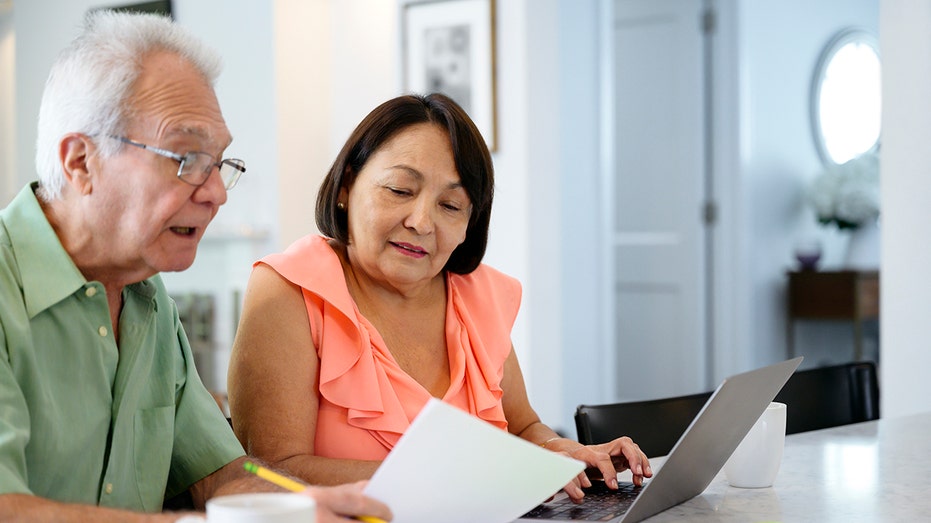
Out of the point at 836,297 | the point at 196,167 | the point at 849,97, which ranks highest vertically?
the point at 849,97

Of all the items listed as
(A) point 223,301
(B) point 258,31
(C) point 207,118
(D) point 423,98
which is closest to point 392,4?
(B) point 258,31

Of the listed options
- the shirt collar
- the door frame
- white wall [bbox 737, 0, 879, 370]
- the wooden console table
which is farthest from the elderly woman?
the wooden console table

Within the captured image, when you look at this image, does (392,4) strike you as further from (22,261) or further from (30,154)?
(22,261)

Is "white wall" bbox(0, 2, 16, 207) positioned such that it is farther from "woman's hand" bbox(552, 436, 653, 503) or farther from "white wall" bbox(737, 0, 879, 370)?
"woman's hand" bbox(552, 436, 653, 503)

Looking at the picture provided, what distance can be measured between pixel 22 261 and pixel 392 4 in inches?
135

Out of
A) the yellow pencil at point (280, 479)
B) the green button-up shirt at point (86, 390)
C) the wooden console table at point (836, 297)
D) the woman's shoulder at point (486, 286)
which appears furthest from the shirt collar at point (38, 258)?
the wooden console table at point (836, 297)

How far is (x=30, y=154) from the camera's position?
5.26 meters

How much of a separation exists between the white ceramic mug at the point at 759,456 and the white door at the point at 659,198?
12.9ft

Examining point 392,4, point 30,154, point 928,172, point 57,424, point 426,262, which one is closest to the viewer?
point 57,424

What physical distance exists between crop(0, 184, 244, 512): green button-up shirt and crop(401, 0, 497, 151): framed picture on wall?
9.16 ft

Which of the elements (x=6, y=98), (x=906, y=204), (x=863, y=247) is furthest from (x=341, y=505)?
(x=6, y=98)

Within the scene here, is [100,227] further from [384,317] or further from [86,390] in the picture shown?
[384,317]

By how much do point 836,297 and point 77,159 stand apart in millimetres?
4813

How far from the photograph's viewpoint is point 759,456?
4.63 ft
